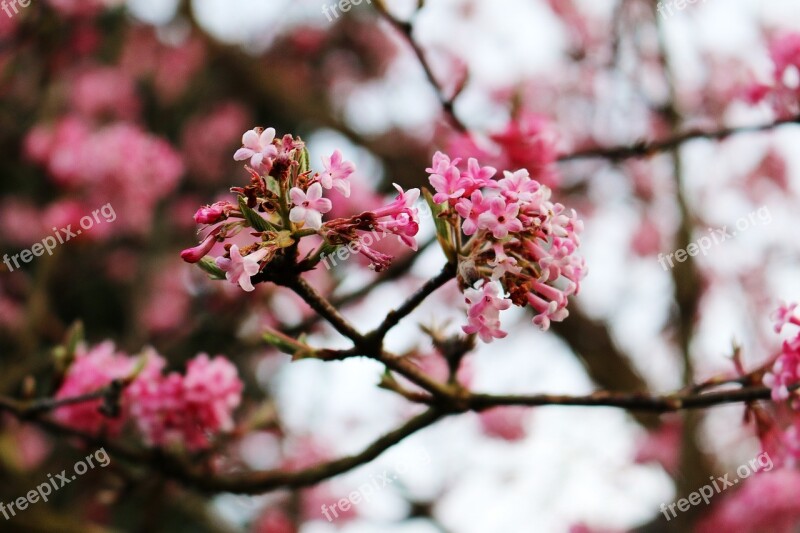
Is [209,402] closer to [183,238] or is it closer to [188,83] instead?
[183,238]

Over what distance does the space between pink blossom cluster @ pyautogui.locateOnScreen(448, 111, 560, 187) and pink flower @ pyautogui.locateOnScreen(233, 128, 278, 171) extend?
1.43 meters

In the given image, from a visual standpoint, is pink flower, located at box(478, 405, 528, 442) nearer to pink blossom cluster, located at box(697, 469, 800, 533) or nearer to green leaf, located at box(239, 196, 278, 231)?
pink blossom cluster, located at box(697, 469, 800, 533)

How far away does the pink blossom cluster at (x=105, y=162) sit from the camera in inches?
172

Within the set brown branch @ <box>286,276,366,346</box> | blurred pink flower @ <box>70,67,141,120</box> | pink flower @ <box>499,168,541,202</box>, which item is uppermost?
blurred pink flower @ <box>70,67,141,120</box>

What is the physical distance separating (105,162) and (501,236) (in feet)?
12.5

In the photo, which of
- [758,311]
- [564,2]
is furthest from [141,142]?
[758,311]

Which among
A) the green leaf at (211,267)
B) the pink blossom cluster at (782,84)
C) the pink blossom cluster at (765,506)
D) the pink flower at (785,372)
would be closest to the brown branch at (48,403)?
the green leaf at (211,267)

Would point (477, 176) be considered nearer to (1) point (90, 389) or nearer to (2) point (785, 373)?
(2) point (785, 373)

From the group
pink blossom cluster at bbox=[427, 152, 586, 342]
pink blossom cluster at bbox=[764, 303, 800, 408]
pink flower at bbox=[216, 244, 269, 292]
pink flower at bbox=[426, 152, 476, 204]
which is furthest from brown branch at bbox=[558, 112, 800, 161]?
pink flower at bbox=[216, 244, 269, 292]

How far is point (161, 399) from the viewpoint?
7.17 ft

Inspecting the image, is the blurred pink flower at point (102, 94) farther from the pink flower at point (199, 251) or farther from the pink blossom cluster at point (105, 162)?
the pink flower at point (199, 251)

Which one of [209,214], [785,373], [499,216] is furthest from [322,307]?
[785,373]

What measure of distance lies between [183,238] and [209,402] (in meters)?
5.97

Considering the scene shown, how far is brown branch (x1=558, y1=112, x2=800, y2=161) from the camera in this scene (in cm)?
238
